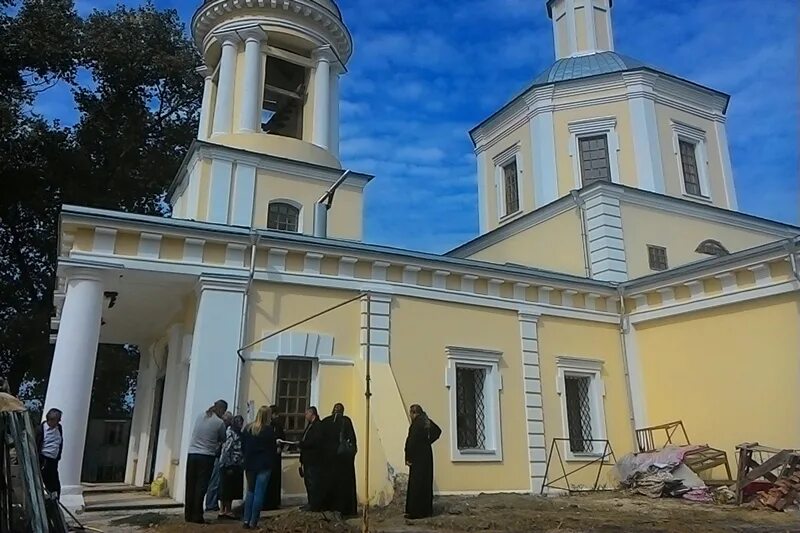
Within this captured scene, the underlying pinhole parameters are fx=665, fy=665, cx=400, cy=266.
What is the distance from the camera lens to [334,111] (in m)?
18.0

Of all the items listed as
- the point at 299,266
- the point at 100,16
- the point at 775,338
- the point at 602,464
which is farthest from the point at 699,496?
the point at 100,16

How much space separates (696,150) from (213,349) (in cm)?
1509

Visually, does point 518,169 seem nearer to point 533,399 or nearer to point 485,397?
point 533,399

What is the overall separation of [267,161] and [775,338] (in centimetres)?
1143

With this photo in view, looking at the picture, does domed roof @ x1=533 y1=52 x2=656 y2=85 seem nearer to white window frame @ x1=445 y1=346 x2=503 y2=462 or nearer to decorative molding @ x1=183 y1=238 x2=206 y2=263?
white window frame @ x1=445 y1=346 x2=503 y2=462

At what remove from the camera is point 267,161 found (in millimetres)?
15750

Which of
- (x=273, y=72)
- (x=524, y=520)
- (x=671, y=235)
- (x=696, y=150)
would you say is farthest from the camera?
(x=696, y=150)

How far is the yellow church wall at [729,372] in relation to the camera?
12516 millimetres

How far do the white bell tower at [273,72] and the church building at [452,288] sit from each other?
60 millimetres

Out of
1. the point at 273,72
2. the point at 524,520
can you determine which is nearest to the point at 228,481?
the point at 524,520

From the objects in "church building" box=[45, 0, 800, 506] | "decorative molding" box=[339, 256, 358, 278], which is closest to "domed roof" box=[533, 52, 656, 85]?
"church building" box=[45, 0, 800, 506]

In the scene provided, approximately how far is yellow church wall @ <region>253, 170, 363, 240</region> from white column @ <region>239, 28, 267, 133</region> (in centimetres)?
143

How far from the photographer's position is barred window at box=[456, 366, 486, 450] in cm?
1299

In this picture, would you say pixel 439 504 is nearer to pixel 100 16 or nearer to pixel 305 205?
pixel 305 205
